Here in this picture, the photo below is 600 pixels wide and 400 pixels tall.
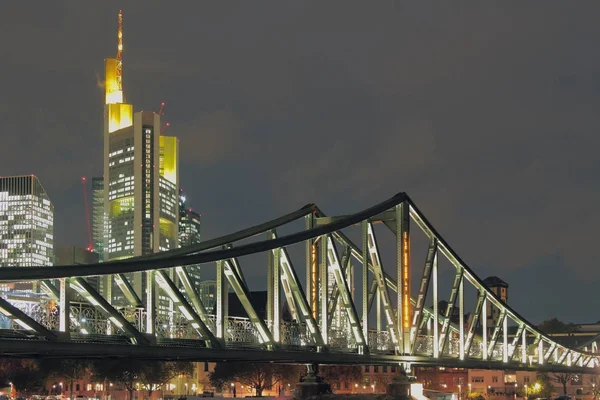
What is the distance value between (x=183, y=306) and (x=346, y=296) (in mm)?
18420

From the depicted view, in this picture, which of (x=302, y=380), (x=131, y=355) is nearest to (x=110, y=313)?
(x=131, y=355)

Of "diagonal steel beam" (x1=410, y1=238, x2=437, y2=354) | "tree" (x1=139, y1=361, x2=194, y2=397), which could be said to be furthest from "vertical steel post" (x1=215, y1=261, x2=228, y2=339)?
"tree" (x1=139, y1=361, x2=194, y2=397)

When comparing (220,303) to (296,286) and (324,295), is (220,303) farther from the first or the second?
(324,295)

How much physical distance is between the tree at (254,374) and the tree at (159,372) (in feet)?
16.1

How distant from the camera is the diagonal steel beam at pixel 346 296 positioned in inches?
3088

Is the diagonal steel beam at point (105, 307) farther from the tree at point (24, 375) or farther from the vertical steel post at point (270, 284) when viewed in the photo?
the tree at point (24, 375)

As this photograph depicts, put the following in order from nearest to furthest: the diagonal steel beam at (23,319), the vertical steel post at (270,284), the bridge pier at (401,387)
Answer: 1. the diagonal steel beam at (23,319)
2. the vertical steel post at (270,284)
3. the bridge pier at (401,387)

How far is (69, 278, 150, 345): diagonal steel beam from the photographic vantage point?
2141 inches

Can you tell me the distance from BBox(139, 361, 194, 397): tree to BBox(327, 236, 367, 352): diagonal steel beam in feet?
240

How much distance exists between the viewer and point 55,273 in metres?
52.6

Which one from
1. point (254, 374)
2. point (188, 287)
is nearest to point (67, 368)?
point (254, 374)

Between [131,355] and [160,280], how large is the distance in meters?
3.96

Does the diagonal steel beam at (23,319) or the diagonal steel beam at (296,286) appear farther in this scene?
the diagonal steel beam at (296,286)

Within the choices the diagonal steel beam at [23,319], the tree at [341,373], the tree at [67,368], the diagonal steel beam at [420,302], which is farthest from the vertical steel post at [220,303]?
the tree at [341,373]
